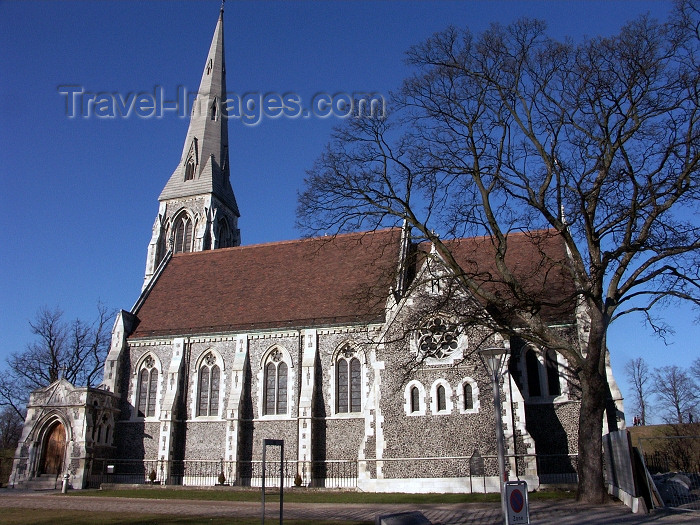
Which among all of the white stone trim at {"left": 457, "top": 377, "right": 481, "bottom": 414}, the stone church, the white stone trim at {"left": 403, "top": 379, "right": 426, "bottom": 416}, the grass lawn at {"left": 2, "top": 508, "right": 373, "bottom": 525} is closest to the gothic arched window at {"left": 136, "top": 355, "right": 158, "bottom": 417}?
the stone church

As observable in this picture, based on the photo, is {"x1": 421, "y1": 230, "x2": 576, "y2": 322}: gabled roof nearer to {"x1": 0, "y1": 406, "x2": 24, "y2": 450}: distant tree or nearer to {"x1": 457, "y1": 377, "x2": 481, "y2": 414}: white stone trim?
{"x1": 457, "y1": 377, "x2": 481, "y2": 414}: white stone trim

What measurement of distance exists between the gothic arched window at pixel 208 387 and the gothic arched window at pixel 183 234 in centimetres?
1613

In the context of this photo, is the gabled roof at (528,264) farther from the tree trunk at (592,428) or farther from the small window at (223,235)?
the small window at (223,235)

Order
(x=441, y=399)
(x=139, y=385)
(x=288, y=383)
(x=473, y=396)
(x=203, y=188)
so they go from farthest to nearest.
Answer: (x=203, y=188) → (x=139, y=385) → (x=288, y=383) → (x=441, y=399) → (x=473, y=396)

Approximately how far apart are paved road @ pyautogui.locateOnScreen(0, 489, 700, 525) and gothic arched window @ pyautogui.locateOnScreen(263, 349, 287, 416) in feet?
23.2

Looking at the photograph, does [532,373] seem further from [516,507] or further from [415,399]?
[516,507]

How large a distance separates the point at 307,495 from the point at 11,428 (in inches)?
1957

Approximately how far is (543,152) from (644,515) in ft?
31.3

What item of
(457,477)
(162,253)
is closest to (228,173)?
(162,253)

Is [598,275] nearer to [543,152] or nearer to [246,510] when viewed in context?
[543,152]

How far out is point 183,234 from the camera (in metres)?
42.6

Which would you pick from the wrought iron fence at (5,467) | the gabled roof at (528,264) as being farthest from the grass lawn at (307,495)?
the wrought iron fence at (5,467)

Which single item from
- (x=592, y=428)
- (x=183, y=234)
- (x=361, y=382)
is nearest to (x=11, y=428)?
(x=183, y=234)

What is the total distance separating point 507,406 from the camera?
2050cm
